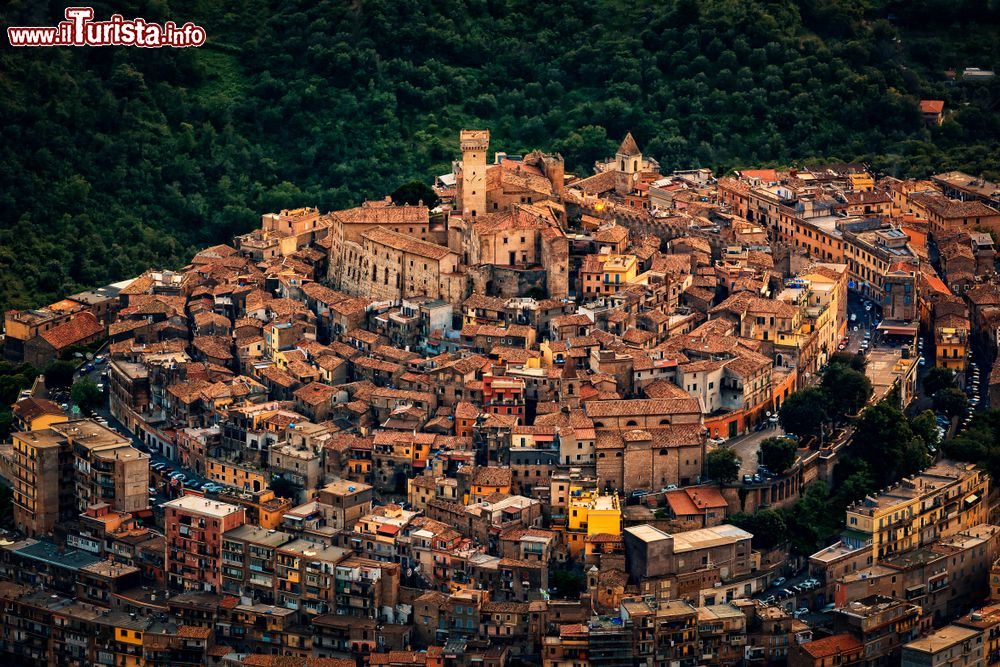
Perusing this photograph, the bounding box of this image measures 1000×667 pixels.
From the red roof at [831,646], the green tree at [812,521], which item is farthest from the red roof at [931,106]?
the red roof at [831,646]

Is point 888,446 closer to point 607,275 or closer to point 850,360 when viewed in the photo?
point 850,360

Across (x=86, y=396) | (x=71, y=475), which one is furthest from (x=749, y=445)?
(x=86, y=396)

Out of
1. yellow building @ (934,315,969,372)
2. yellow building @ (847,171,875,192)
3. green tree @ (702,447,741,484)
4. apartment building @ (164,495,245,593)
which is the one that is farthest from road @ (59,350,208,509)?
yellow building @ (847,171,875,192)

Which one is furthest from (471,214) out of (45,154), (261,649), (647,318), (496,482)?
(45,154)

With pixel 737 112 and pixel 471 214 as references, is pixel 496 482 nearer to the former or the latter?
pixel 471 214

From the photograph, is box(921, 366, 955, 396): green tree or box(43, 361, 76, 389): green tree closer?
box(921, 366, 955, 396): green tree

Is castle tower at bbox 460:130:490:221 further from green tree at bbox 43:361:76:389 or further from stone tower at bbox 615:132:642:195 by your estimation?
green tree at bbox 43:361:76:389
